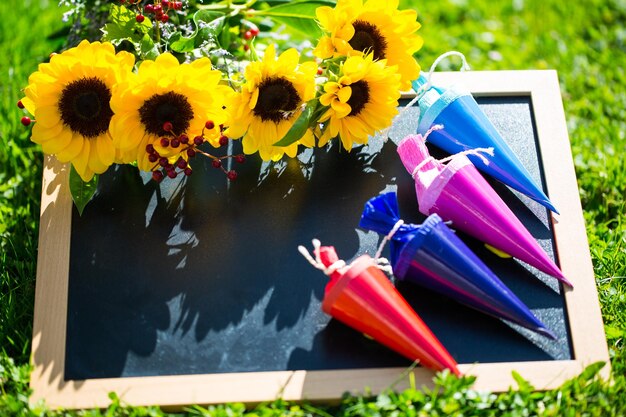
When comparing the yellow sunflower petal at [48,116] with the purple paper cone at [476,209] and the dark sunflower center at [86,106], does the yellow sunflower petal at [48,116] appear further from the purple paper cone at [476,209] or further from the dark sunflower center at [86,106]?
the purple paper cone at [476,209]

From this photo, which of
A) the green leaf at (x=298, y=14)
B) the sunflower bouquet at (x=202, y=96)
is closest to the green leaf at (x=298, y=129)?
the sunflower bouquet at (x=202, y=96)

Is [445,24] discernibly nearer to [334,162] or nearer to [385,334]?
[334,162]

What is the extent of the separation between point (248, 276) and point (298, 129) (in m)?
0.33

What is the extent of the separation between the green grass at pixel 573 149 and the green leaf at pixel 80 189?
0.93ft

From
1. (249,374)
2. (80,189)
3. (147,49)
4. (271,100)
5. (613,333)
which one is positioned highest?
(147,49)

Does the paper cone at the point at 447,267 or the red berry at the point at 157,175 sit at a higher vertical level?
the red berry at the point at 157,175

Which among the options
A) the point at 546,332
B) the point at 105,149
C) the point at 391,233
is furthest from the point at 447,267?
the point at 105,149

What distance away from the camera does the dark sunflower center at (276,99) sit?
1688 millimetres

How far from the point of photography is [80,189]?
176 centimetres

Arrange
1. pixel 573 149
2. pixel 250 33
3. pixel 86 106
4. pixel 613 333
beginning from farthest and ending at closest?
pixel 573 149, pixel 250 33, pixel 613 333, pixel 86 106

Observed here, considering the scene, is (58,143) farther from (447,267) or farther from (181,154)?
(447,267)

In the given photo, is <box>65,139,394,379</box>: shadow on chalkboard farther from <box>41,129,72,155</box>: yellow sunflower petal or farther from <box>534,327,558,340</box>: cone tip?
<box>534,327,558,340</box>: cone tip

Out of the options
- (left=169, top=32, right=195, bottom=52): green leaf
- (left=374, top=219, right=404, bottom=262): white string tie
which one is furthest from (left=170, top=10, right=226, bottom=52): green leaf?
(left=374, top=219, right=404, bottom=262): white string tie

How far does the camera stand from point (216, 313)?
5.36 ft
